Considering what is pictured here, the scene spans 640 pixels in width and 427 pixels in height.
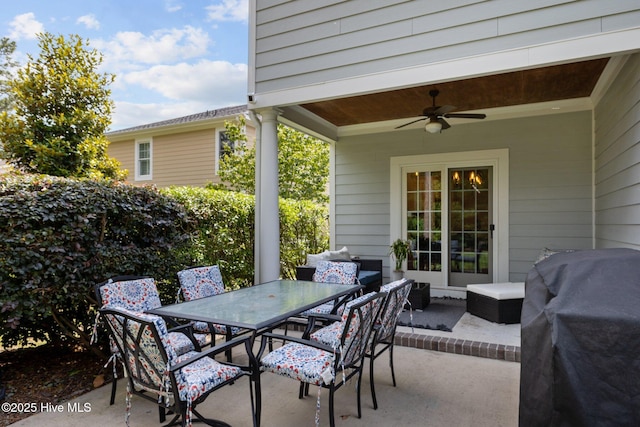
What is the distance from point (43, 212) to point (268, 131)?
2425 mm

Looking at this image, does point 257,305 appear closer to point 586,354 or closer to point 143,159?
point 586,354

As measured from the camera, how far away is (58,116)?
7.26 meters

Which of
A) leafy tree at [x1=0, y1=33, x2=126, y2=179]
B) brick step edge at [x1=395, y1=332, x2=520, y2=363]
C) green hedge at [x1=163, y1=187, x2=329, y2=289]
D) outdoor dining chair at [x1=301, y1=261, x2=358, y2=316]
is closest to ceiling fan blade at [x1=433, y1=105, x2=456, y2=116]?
outdoor dining chair at [x1=301, y1=261, x2=358, y2=316]

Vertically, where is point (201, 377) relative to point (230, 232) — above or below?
below

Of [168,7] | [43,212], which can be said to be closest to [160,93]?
[168,7]

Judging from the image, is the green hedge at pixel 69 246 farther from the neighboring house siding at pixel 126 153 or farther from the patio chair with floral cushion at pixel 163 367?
the neighboring house siding at pixel 126 153

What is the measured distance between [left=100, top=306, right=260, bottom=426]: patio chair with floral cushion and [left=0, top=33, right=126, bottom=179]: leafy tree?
5733 mm

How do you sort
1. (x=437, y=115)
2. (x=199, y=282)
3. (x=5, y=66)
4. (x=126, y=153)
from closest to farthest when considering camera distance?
(x=199, y=282) → (x=437, y=115) → (x=126, y=153) → (x=5, y=66)

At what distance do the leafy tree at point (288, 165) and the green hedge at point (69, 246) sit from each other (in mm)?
5311

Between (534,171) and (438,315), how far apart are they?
2.41m

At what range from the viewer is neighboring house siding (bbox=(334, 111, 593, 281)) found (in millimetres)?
4992

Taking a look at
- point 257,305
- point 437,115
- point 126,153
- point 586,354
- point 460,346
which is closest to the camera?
point 586,354

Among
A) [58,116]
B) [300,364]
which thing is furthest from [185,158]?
[300,364]

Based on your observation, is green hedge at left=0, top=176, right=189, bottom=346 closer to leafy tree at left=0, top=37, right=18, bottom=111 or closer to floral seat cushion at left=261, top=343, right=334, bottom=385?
floral seat cushion at left=261, top=343, right=334, bottom=385
